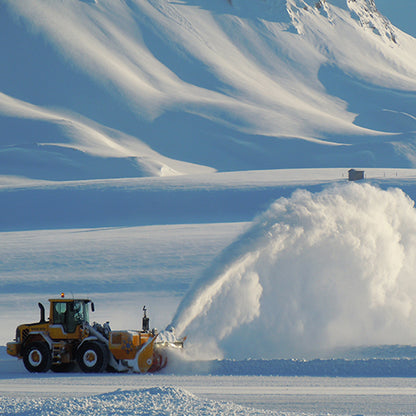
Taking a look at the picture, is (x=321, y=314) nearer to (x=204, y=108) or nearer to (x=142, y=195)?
(x=142, y=195)

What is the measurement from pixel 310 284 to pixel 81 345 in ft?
25.1

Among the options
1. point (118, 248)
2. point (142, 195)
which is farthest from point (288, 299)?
point (142, 195)

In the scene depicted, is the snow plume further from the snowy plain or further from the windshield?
the windshield

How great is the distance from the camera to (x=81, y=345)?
17.9 metres

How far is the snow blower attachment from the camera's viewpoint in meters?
17.8

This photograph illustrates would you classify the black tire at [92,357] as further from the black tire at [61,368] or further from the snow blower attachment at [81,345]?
the black tire at [61,368]

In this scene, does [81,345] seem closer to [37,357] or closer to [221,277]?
[37,357]

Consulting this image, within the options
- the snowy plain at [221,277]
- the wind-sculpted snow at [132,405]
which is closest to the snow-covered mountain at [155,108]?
the snowy plain at [221,277]

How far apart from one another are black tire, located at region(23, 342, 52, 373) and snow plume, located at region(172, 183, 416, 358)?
10.2 ft

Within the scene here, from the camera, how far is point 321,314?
2305 cm

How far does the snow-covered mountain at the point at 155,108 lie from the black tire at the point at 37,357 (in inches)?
3914

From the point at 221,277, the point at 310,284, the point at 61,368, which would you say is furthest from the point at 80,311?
the point at 310,284

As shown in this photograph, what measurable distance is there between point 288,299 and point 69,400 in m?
10.4

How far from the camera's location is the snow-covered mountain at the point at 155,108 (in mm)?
141750
